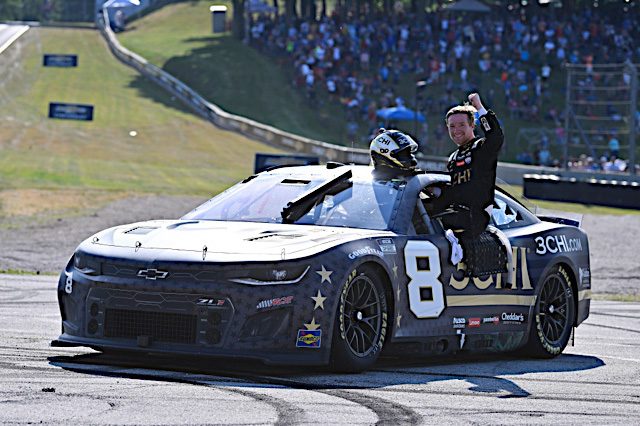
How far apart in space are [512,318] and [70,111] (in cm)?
3893

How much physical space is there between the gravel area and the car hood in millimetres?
9513

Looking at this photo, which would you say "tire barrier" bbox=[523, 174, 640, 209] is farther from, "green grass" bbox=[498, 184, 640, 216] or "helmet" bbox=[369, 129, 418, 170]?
"helmet" bbox=[369, 129, 418, 170]

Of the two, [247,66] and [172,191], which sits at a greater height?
[247,66]

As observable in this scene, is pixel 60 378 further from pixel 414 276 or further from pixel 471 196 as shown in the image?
pixel 471 196

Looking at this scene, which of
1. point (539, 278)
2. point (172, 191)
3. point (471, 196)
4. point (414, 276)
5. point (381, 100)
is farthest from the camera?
point (381, 100)

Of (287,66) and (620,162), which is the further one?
(287,66)

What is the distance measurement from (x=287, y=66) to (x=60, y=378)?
5064 cm

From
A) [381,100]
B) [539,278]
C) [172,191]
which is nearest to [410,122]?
[381,100]

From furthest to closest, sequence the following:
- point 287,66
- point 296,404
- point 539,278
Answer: point 287,66 → point 539,278 → point 296,404

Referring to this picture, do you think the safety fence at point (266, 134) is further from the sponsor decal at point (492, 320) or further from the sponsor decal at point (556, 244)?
the sponsor decal at point (492, 320)

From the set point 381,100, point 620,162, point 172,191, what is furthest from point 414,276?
point 381,100

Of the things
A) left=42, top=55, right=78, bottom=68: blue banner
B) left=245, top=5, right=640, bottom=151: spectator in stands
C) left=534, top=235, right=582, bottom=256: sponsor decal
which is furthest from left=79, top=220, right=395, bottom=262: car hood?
left=42, top=55, right=78, bottom=68: blue banner

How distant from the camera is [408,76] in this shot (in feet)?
174

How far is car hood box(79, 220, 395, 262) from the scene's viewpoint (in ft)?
24.7
